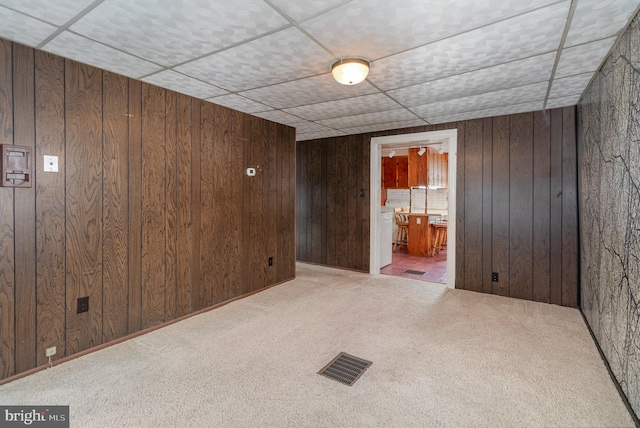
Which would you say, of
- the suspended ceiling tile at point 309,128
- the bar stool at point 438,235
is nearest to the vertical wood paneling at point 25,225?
the suspended ceiling tile at point 309,128

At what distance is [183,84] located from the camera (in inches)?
107

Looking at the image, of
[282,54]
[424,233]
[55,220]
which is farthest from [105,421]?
[424,233]

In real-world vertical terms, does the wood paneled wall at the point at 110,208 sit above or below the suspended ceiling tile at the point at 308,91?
below

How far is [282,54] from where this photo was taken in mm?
2154

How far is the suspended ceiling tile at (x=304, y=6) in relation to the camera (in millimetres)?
1568

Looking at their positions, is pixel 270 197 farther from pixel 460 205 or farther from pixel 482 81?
pixel 482 81

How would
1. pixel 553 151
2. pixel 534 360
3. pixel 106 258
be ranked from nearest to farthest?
pixel 534 360 → pixel 106 258 → pixel 553 151

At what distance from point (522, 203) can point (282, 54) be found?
10.3 feet

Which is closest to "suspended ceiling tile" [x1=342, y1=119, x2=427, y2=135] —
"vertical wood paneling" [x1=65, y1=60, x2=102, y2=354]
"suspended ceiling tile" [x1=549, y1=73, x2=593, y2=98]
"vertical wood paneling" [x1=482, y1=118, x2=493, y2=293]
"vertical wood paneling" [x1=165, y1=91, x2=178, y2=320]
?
"vertical wood paneling" [x1=482, y1=118, x2=493, y2=293]

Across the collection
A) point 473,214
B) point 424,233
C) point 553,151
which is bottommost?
point 424,233

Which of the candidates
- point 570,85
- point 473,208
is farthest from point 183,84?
Result: point 473,208

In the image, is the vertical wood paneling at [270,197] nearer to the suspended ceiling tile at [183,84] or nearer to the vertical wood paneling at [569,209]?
the suspended ceiling tile at [183,84]

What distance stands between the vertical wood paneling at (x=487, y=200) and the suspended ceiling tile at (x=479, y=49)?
1661mm

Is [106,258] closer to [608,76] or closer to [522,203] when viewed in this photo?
[608,76]
